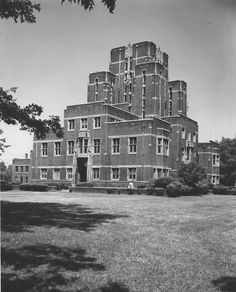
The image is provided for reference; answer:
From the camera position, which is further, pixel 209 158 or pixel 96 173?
pixel 209 158

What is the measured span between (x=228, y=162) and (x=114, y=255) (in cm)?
6712

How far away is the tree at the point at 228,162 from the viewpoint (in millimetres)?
70625

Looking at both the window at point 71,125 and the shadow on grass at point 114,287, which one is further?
the window at point 71,125

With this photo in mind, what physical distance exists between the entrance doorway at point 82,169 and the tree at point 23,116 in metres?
29.9

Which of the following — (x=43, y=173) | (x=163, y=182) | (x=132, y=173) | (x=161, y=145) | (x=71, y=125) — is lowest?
(x=163, y=182)

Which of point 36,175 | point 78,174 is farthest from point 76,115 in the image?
point 36,175

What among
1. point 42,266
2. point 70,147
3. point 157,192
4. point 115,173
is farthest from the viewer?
point 70,147

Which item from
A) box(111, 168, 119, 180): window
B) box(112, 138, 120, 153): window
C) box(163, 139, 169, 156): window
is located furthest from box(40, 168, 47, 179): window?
box(163, 139, 169, 156): window

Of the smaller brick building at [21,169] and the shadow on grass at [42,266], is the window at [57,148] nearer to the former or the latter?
the shadow on grass at [42,266]

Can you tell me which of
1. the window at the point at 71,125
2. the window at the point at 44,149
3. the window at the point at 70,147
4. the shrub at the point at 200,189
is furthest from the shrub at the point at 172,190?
the window at the point at 44,149

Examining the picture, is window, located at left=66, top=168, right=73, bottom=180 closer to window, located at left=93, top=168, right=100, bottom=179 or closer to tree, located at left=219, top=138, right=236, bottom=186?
window, located at left=93, top=168, right=100, bottom=179

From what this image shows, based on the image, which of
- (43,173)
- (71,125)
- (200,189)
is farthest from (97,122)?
(200,189)

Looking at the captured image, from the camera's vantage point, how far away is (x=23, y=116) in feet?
48.5

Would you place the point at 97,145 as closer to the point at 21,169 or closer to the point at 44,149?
the point at 44,149
